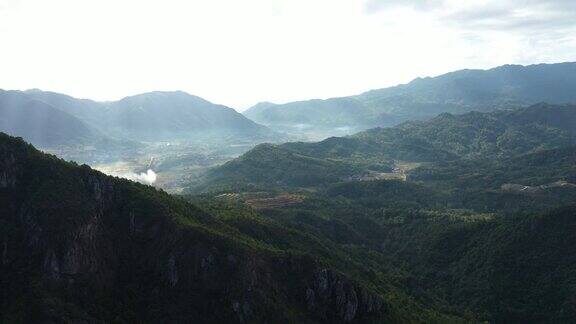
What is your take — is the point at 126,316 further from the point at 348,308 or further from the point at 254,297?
the point at 348,308

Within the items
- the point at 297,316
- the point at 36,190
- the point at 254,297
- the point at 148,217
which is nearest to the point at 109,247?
the point at 148,217

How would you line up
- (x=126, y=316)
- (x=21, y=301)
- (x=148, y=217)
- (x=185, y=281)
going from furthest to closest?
(x=148, y=217) → (x=185, y=281) → (x=126, y=316) → (x=21, y=301)

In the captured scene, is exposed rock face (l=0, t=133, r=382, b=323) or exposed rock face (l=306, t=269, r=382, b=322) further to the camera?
exposed rock face (l=306, t=269, r=382, b=322)

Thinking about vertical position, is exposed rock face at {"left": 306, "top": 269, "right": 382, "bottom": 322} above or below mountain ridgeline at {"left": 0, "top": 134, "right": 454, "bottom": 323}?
below

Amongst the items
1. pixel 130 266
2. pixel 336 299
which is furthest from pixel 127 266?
pixel 336 299

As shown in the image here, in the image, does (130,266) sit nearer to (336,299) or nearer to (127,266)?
(127,266)

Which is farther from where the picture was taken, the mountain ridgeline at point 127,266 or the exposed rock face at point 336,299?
the exposed rock face at point 336,299

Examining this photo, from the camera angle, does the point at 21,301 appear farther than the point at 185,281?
No

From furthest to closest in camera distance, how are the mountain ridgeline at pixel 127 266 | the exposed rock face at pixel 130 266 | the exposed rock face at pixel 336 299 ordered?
the exposed rock face at pixel 336 299 < the exposed rock face at pixel 130 266 < the mountain ridgeline at pixel 127 266
